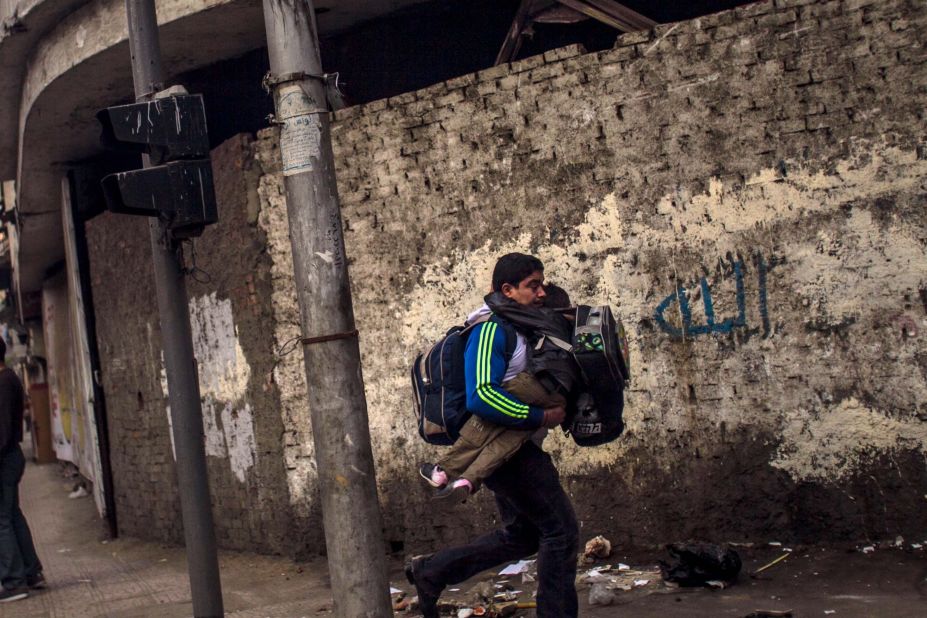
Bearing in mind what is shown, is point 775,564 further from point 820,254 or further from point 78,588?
point 78,588

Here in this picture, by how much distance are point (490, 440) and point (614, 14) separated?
3.81 meters

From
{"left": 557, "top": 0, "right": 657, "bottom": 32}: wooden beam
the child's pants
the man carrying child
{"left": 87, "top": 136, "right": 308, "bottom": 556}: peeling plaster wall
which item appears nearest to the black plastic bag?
the man carrying child

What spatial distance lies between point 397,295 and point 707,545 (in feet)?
9.18

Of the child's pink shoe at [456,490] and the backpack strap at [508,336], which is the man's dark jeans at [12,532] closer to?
the child's pink shoe at [456,490]

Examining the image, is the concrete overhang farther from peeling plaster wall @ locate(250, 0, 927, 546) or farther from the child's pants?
the child's pants

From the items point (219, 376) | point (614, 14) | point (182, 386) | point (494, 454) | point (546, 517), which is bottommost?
point (546, 517)

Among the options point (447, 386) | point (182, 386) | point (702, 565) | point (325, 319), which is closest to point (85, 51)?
point (182, 386)

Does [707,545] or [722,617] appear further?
[707,545]

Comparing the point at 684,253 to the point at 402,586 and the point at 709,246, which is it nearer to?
the point at 709,246

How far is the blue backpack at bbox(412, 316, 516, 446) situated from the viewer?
4617 mm

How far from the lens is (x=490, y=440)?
454cm

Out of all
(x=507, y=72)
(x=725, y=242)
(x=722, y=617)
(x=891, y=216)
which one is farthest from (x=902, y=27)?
(x=722, y=617)

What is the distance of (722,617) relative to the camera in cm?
509

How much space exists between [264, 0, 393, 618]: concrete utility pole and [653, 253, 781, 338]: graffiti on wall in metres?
2.49
